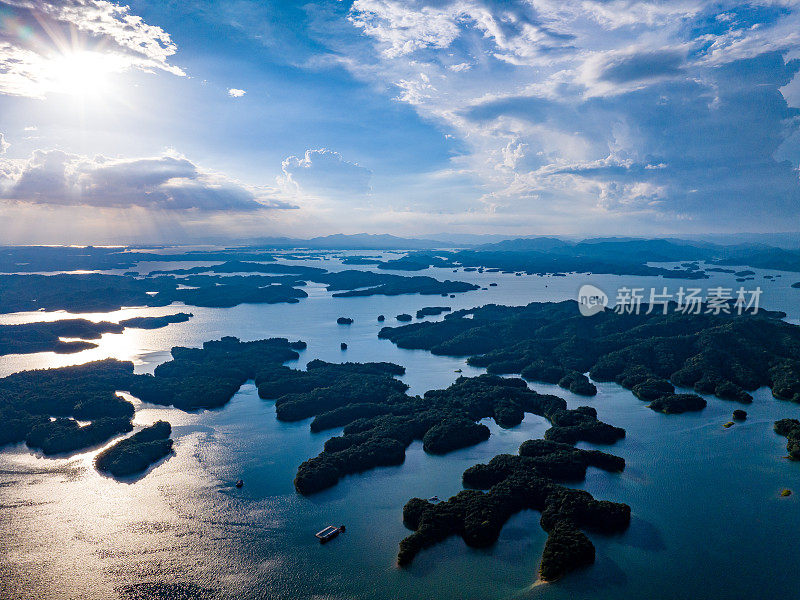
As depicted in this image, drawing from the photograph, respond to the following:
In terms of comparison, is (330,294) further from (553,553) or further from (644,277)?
(553,553)

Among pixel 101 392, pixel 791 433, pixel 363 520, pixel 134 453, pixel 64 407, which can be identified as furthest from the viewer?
pixel 101 392

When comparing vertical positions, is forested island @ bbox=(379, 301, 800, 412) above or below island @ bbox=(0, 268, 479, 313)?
above

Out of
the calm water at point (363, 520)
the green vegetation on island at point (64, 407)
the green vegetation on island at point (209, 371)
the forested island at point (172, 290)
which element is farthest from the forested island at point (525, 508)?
the forested island at point (172, 290)

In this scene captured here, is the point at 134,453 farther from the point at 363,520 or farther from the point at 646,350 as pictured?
the point at 646,350

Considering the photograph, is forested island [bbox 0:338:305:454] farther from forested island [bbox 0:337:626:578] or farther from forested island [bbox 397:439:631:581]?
forested island [bbox 397:439:631:581]

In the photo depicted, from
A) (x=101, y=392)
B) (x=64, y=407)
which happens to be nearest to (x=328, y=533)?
(x=64, y=407)

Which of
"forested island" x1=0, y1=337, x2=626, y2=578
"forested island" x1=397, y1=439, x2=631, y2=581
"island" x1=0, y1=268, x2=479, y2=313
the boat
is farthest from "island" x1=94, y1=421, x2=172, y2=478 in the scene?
"island" x1=0, y1=268, x2=479, y2=313
